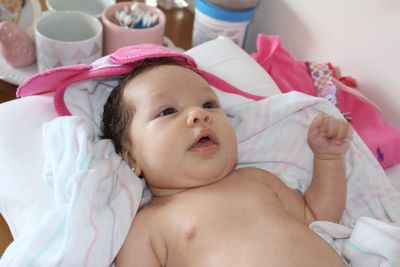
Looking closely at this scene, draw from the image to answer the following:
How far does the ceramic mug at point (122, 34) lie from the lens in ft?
3.69

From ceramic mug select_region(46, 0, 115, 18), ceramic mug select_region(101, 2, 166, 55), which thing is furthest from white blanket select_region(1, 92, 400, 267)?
ceramic mug select_region(46, 0, 115, 18)

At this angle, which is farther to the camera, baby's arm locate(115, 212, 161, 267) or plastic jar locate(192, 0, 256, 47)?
plastic jar locate(192, 0, 256, 47)

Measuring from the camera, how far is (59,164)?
0.77 m

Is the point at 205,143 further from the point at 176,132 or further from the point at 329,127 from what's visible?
the point at 329,127

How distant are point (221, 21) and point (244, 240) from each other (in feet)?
2.15

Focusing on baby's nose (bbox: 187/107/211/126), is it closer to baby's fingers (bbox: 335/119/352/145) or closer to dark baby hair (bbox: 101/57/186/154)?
dark baby hair (bbox: 101/57/186/154)

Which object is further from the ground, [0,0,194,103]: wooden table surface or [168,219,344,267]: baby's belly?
[168,219,344,267]: baby's belly

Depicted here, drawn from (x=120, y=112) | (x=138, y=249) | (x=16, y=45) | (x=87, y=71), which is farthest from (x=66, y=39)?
(x=138, y=249)

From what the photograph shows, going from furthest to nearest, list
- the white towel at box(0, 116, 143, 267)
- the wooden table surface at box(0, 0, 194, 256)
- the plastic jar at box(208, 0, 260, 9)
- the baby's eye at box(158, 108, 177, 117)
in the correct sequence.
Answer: the wooden table surface at box(0, 0, 194, 256) < the plastic jar at box(208, 0, 260, 9) < the baby's eye at box(158, 108, 177, 117) < the white towel at box(0, 116, 143, 267)

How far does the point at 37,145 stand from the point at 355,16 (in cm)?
70

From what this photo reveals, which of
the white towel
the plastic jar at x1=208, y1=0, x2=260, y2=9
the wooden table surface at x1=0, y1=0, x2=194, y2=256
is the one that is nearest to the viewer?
the white towel

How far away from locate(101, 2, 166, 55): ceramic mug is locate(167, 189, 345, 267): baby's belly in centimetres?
52

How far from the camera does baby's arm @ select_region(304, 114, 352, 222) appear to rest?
846mm

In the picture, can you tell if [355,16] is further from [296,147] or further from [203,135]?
[203,135]
